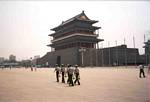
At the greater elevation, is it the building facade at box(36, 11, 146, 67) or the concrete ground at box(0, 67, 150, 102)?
the building facade at box(36, 11, 146, 67)

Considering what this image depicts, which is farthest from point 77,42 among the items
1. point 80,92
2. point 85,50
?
point 80,92

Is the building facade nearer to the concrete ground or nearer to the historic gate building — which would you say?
the historic gate building

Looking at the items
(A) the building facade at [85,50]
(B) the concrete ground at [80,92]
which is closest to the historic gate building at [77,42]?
(A) the building facade at [85,50]

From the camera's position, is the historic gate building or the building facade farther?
the building facade

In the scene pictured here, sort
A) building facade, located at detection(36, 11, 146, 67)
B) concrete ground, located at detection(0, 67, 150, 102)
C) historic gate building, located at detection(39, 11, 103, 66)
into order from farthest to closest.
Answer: building facade, located at detection(36, 11, 146, 67), historic gate building, located at detection(39, 11, 103, 66), concrete ground, located at detection(0, 67, 150, 102)

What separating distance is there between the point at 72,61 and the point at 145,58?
1892cm

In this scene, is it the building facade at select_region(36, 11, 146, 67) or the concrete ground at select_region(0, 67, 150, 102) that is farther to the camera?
the building facade at select_region(36, 11, 146, 67)

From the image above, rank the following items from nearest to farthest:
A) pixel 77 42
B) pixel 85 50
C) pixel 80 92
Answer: pixel 80 92, pixel 85 50, pixel 77 42

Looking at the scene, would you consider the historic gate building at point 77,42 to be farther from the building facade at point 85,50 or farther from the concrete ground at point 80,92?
the concrete ground at point 80,92

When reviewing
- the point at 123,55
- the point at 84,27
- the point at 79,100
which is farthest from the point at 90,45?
the point at 79,100

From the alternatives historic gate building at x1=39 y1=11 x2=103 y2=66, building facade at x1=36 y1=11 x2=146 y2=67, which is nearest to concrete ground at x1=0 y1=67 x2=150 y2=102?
historic gate building at x1=39 y1=11 x2=103 y2=66

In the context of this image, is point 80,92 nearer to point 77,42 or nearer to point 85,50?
point 85,50

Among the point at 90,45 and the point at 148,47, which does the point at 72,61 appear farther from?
the point at 148,47

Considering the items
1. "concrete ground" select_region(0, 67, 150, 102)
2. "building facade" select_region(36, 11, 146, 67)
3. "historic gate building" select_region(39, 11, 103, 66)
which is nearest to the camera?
"concrete ground" select_region(0, 67, 150, 102)
